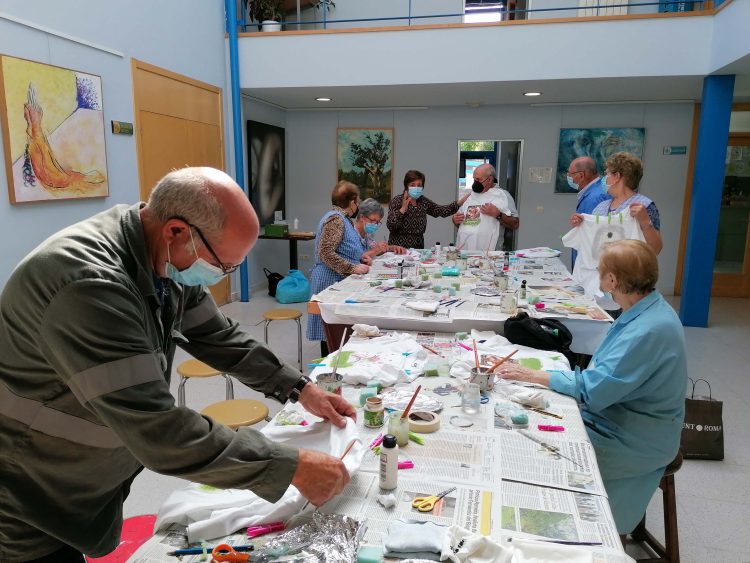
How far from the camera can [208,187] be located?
45.1 inches

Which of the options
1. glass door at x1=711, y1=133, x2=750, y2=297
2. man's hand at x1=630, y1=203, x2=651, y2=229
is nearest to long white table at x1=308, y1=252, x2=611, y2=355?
man's hand at x1=630, y1=203, x2=651, y2=229

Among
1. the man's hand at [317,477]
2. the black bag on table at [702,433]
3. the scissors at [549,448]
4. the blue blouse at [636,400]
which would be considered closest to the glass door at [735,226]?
the black bag on table at [702,433]

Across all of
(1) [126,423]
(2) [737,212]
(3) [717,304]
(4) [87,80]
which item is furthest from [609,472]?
(2) [737,212]

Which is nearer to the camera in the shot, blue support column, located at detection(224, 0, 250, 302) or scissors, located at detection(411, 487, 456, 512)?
scissors, located at detection(411, 487, 456, 512)

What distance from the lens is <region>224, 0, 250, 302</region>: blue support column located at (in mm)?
6031

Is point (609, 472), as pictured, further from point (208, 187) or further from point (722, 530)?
point (208, 187)

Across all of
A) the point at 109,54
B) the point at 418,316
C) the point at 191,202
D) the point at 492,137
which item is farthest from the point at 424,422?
the point at 492,137

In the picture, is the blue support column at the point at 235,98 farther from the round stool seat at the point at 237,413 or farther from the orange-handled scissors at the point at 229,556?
the orange-handled scissors at the point at 229,556

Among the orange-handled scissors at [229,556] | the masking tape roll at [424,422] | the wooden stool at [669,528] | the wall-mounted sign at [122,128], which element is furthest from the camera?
the wall-mounted sign at [122,128]

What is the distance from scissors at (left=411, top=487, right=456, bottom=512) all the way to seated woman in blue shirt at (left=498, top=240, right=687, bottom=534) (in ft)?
2.66

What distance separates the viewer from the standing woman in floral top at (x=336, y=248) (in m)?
3.99

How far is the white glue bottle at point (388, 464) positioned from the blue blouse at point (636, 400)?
2.89 feet

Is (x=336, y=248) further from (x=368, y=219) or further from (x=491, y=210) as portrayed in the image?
(x=491, y=210)

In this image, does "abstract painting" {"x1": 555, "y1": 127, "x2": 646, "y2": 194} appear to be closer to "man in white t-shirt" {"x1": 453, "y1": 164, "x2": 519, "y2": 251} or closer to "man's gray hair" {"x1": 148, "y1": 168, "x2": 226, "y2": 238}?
"man in white t-shirt" {"x1": 453, "y1": 164, "x2": 519, "y2": 251}
